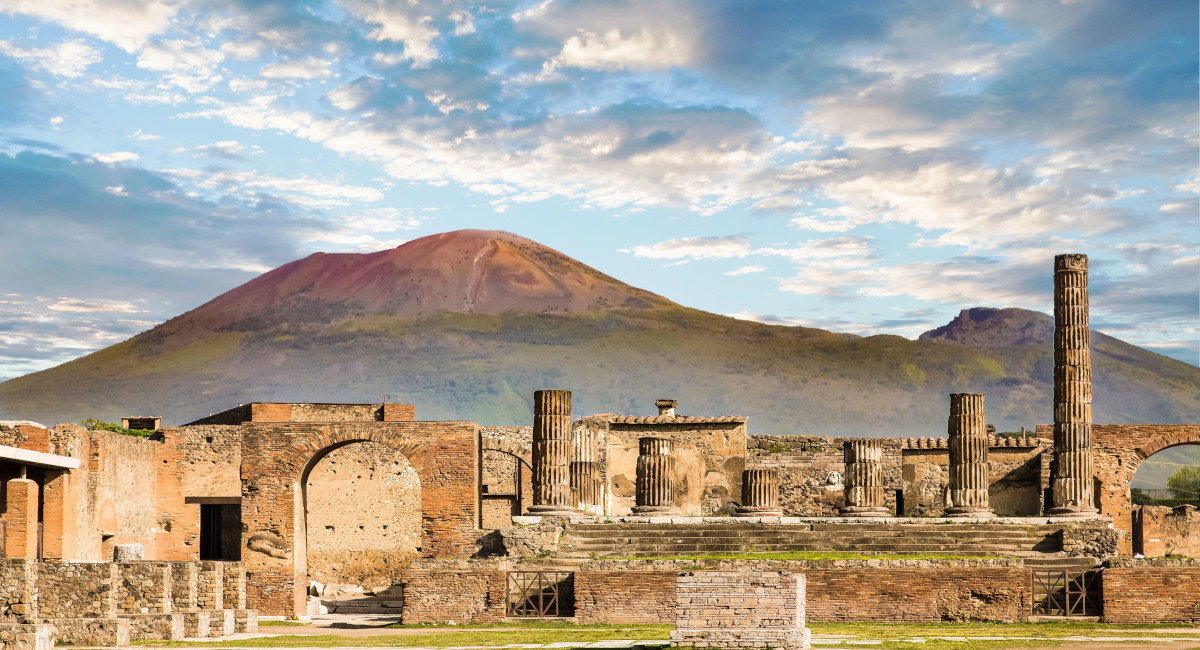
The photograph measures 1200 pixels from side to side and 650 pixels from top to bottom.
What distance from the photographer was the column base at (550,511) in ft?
93.5

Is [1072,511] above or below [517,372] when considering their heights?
below

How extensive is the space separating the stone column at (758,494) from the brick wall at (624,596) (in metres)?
7.94

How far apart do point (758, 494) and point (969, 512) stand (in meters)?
4.32

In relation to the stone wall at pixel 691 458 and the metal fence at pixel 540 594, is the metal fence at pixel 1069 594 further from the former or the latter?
the stone wall at pixel 691 458

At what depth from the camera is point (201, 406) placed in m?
182

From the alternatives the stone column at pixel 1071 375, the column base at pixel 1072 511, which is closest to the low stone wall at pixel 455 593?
the column base at pixel 1072 511

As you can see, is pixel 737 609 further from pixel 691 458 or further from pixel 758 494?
pixel 691 458

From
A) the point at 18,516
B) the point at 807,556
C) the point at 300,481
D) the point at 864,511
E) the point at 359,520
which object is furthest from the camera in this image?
the point at 359,520

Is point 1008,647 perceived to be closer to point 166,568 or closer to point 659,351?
point 166,568

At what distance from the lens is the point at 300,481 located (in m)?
28.5

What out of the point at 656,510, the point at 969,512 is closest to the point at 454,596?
the point at 656,510

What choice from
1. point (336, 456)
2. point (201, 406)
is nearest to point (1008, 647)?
point (336, 456)

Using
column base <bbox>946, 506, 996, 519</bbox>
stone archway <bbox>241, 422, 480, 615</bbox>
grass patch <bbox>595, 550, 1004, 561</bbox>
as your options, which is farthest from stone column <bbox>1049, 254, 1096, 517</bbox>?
stone archway <bbox>241, 422, 480, 615</bbox>

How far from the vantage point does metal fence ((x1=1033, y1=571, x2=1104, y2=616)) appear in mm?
22188
